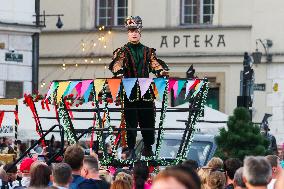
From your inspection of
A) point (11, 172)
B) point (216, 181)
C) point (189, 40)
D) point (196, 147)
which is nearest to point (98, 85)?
point (216, 181)

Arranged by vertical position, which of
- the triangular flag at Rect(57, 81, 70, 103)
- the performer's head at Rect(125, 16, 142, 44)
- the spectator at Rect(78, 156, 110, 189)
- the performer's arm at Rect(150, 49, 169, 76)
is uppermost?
the performer's head at Rect(125, 16, 142, 44)

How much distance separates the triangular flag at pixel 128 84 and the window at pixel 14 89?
86.9ft

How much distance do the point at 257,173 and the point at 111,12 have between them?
3286cm

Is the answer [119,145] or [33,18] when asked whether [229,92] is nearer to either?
[33,18]

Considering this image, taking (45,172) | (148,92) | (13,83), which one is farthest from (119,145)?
(13,83)

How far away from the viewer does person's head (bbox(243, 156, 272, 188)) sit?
10430 millimetres

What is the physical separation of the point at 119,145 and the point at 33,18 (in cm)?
2497

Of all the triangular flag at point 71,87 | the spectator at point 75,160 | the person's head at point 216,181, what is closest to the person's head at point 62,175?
the spectator at point 75,160

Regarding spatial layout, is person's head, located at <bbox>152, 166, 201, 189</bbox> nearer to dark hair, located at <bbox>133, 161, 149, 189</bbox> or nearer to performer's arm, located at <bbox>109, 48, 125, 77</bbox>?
dark hair, located at <bbox>133, 161, 149, 189</bbox>

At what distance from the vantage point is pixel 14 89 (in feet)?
132

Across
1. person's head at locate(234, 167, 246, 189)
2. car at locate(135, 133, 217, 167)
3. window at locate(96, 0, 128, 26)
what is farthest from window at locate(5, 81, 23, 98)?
person's head at locate(234, 167, 246, 189)

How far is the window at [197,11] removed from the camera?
137ft

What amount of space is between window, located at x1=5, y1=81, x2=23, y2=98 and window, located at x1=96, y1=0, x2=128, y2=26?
4.10m

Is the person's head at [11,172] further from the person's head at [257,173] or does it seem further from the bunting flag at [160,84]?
the person's head at [257,173]
